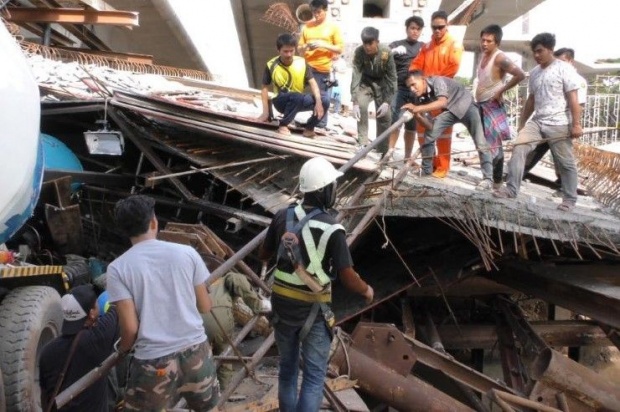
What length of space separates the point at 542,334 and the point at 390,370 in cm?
276

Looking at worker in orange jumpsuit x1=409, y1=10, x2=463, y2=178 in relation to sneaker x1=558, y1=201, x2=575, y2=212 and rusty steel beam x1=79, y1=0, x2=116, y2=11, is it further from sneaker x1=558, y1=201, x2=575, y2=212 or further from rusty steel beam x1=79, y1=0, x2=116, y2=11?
rusty steel beam x1=79, y1=0, x2=116, y2=11

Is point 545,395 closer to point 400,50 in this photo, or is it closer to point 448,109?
point 448,109

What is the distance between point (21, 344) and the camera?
3.99m

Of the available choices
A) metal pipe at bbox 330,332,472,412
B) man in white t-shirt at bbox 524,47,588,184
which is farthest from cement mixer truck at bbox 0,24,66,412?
man in white t-shirt at bbox 524,47,588,184

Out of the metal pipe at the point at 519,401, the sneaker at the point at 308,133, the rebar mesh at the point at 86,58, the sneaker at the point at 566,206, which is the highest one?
the rebar mesh at the point at 86,58

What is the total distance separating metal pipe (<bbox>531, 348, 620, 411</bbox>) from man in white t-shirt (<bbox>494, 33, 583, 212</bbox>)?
1316 millimetres

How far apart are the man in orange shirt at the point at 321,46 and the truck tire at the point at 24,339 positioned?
424 centimetres

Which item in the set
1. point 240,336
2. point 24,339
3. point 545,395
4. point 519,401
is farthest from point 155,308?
point 545,395

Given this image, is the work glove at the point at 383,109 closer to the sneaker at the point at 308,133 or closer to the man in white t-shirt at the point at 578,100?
the sneaker at the point at 308,133

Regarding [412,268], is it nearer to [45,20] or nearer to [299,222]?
[299,222]

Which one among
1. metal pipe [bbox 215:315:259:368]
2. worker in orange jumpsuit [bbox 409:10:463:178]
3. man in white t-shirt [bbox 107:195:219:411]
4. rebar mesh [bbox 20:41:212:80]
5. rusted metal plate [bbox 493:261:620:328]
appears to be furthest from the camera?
rebar mesh [bbox 20:41:212:80]

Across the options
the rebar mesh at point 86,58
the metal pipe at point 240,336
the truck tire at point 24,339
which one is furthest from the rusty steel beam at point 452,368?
the rebar mesh at point 86,58

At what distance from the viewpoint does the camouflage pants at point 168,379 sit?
286 centimetres

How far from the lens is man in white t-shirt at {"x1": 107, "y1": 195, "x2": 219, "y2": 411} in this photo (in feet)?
8.97
